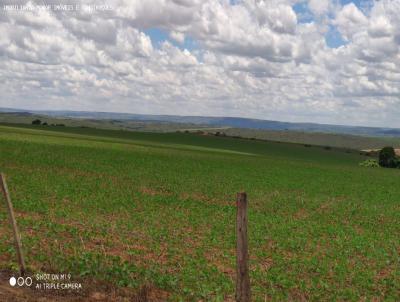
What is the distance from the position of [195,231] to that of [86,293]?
12486 mm

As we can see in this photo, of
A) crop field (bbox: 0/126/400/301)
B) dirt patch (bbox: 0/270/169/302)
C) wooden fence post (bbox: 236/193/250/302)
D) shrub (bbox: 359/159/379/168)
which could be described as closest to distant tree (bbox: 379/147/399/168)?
shrub (bbox: 359/159/379/168)

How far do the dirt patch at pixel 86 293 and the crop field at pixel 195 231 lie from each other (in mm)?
512

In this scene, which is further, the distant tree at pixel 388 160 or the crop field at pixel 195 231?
the distant tree at pixel 388 160

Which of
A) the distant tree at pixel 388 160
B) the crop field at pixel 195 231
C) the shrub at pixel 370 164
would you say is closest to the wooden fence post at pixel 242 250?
the crop field at pixel 195 231

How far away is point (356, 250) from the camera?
23641 millimetres

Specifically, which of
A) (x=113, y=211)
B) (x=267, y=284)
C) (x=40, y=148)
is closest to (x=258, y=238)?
(x=267, y=284)

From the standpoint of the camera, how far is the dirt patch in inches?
454

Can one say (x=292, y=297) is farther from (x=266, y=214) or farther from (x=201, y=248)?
(x=266, y=214)

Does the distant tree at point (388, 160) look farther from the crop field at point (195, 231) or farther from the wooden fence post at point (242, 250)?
the wooden fence post at point (242, 250)

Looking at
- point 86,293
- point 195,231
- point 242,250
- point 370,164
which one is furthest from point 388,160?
point 86,293

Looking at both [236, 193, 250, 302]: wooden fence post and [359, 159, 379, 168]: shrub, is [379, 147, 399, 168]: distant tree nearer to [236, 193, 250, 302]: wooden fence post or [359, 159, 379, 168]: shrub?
[359, 159, 379, 168]: shrub

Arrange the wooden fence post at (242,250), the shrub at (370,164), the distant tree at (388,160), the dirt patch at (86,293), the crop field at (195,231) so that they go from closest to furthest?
the wooden fence post at (242,250)
the dirt patch at (86,293)
the crop field at (195,231)
the shrub at (370,164)
the distant tree at (388,160)

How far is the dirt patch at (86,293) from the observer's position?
37.8ft

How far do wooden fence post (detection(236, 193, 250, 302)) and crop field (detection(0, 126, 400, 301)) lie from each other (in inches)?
119
